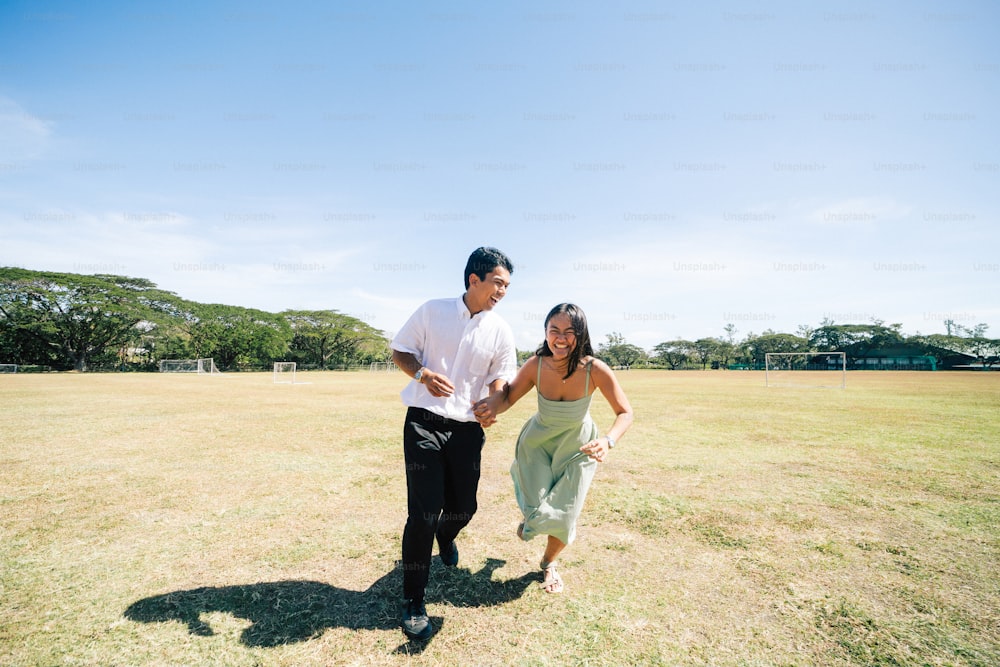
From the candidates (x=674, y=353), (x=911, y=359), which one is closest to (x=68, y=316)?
(x=674, y=353)

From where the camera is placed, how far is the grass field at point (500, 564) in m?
2.65

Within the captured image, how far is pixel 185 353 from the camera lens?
2201 inches

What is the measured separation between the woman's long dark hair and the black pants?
0.85 metres

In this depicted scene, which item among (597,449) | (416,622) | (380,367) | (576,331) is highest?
(576,331)

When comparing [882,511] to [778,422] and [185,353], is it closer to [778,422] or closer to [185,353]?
[778,422]

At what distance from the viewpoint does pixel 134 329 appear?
5162cm

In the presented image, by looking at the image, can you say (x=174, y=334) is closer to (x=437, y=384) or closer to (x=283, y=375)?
(x=283, y=375)

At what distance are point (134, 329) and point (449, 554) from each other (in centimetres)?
6441

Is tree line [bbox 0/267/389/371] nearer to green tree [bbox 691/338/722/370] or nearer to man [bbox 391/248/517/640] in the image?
man [bbox 391/248/517/640]

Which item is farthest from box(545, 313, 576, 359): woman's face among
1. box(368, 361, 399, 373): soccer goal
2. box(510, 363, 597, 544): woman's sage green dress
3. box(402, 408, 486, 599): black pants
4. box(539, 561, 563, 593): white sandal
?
box(368, 361, 399, 373): soccer goal

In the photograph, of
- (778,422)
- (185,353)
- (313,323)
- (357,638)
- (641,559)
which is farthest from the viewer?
(313,323)

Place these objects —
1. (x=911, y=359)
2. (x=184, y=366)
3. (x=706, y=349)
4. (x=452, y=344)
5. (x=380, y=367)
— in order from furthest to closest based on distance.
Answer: (x=706, y=349)
(x=911, y=359)
(x=380, y=367)
(x=184, y=366)
(x=452, y=344)

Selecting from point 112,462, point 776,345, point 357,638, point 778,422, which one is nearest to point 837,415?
point 778,422

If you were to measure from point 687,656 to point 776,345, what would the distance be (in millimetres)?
114030
